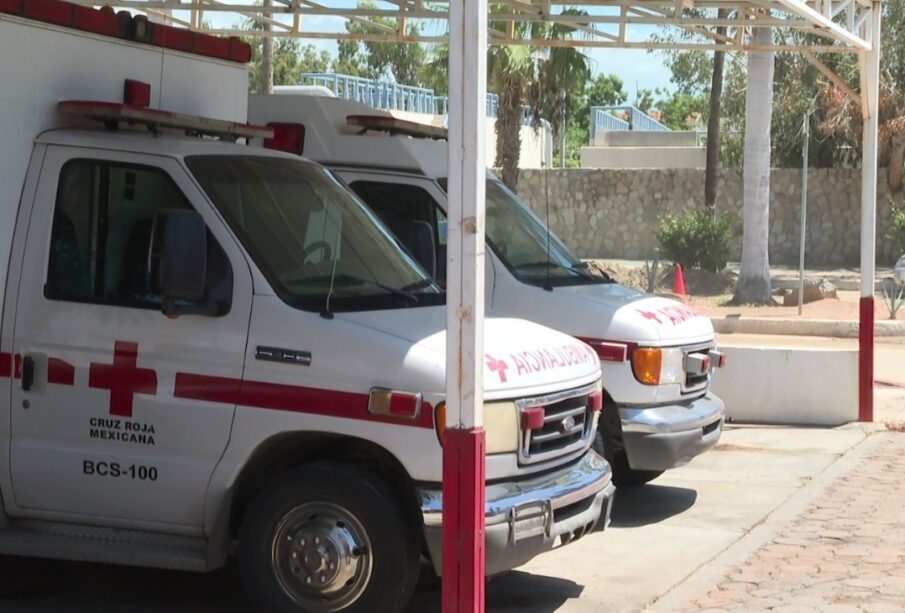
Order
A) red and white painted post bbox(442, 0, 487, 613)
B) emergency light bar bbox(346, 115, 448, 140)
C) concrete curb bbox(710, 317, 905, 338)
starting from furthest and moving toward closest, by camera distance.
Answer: concrete curb bbox(710, 317, 905, 338) < emergency light bar bbox(346, 115, 448, 140) < red and white painted post bbox(442, 0, 487, 613)

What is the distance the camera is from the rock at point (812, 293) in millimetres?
24516

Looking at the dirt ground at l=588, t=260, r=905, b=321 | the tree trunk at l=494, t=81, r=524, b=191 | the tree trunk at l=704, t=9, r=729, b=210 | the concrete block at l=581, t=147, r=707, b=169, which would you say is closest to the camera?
the dirt ground at l=588, t=260, r=905, b=321

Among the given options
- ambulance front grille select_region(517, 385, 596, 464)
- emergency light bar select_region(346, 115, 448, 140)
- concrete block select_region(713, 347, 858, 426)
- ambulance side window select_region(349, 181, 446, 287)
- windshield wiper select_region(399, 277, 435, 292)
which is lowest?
concrete block select_region(713, 347, 858, 426)

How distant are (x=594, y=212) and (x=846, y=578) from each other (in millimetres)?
28714

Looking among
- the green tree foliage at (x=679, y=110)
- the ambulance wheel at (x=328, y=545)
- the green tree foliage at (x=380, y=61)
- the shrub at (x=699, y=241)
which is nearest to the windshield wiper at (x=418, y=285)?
the ambulance wheel at (x=328, y=545)

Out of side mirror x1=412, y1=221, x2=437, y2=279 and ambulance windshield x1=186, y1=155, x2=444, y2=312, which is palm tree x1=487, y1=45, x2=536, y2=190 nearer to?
side mirror x1=412, y1=221, x2=437, y2=279

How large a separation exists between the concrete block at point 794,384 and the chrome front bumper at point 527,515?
624cm

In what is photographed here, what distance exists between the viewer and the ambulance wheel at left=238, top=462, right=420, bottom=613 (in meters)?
6.05

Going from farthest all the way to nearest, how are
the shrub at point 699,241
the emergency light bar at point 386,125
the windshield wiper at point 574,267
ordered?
the shrub at point 699,241, the emergency light bar at point 386,125, the windshield wiper at point 574,267

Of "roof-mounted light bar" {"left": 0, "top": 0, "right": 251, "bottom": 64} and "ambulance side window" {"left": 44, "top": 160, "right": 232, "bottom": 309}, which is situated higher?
"roof-mounted light bar" {"left": 0, "top": 0, "right": 251, "bottom": 64}

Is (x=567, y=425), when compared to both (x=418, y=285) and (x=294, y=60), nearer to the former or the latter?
(x=418, y=285)

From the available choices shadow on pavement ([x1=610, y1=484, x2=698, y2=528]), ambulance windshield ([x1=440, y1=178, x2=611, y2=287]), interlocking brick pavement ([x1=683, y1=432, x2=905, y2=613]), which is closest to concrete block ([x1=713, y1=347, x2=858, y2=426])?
interlocking brick pavement ([x1=683, y1=432, x2=905, y2=613])

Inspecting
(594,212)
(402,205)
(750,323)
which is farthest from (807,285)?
(402,205)

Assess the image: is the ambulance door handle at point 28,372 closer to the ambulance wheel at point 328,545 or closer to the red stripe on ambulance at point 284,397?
the red stripe on ambulance at point 284,397
